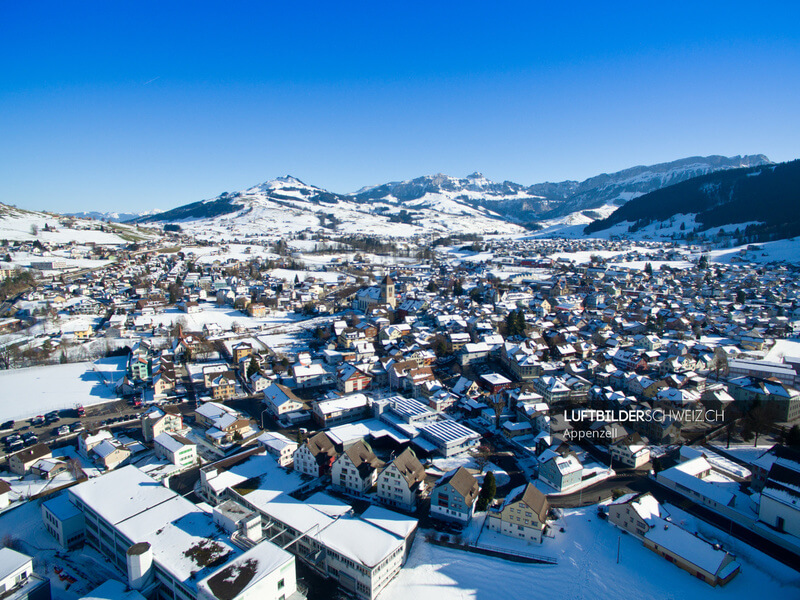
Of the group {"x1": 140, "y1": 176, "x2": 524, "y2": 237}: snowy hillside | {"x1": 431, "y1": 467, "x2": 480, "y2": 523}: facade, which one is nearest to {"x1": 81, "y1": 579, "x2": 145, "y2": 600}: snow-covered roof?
{"x1": 431, "y1": 467, "x2": 480, "y2": 523}: facade

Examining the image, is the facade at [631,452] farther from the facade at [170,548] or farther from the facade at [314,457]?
the facade at [170,548]

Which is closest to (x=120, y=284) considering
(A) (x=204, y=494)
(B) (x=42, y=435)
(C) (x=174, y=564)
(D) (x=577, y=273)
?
(B) (x=42, y=435)

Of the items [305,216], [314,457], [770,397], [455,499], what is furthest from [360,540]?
[305,216]

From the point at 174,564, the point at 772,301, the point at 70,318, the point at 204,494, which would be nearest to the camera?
the point at 174,564

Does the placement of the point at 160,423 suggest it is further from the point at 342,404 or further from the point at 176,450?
the point at 342,404

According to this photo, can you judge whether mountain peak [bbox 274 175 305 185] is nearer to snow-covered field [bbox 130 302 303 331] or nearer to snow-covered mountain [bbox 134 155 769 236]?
snow-covered mountain [bbox 134 155 769 236]

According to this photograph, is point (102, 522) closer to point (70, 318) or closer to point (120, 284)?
point (70, 318)

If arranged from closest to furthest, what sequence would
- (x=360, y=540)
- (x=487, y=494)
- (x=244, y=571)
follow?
(x=244, y=571)
(x=360, y=540)
(x=487, y=494)
